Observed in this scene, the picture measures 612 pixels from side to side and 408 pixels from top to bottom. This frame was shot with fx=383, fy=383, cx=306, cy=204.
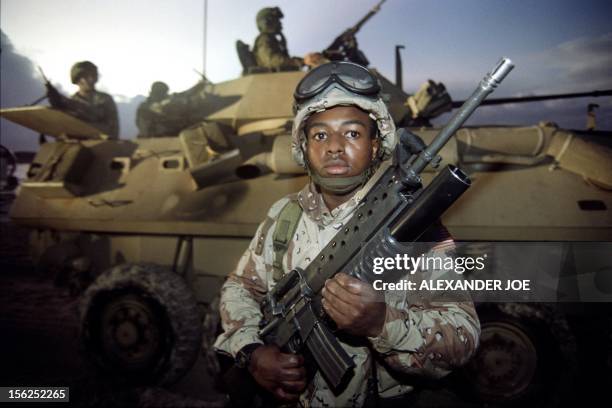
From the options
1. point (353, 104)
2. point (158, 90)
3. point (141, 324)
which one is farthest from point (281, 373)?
point (158, 90)

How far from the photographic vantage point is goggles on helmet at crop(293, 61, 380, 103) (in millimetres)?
1619

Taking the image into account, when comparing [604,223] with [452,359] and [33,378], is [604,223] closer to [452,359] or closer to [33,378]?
[452,359]

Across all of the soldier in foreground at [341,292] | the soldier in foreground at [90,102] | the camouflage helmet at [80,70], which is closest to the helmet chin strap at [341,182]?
the soldier in foreground at [341,292]

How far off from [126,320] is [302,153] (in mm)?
3024

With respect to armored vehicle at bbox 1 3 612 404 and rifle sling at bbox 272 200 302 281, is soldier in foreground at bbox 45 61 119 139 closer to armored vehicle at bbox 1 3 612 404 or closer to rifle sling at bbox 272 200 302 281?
Answer: armored vehicle at bbox 1 3 612 404

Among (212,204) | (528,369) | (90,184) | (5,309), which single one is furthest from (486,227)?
(5,309)

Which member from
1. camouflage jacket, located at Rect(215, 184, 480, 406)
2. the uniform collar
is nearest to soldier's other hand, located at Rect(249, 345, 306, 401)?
camouflage jacket, located at Rect(215, 184, 480, 406)

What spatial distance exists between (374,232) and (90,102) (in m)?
5.26

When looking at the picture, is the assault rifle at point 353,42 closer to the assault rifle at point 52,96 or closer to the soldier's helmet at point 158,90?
the soldier's helmet at point 158,90

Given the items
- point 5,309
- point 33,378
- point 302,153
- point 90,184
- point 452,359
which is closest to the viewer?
point 452,359

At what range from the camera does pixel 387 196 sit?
4.54 feet

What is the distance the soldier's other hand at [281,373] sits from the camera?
1481 millimetres

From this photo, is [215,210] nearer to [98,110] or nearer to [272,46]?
[98,110]

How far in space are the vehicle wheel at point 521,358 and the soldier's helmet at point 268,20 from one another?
4698mm
